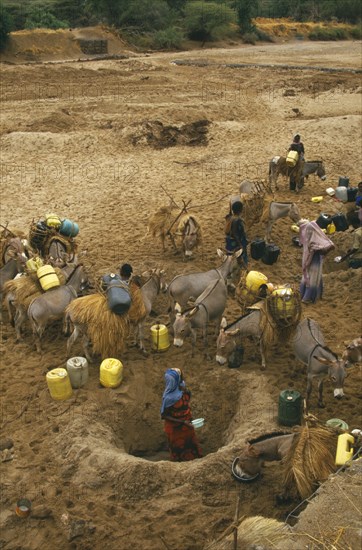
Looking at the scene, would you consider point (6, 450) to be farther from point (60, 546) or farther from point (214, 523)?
point (214, 523)

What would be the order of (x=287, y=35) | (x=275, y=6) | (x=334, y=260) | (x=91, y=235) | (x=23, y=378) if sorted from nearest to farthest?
(x=23, y=378)
(x=334, y=260)
(x=91, y=235)
(x=287, y=35)
(x=275, y=6)

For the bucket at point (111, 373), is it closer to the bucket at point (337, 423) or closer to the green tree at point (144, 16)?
the bucket at point (337, 423)

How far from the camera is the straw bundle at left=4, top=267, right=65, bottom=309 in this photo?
Answer: 956 centimetres

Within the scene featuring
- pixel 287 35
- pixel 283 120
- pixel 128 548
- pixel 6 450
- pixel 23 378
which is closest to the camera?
pixel 128 548

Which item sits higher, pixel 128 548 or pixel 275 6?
pixel 275 6

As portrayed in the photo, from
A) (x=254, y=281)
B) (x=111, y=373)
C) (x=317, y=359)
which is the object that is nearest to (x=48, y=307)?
(x=111, y=373)

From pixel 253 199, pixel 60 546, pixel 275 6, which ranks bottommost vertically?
pixel 60 546

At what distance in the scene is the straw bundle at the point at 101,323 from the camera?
342 inches

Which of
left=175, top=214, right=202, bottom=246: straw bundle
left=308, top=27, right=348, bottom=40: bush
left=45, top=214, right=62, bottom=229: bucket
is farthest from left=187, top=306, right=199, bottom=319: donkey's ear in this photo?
left=308, top=27, right=348, bottom=40: bush

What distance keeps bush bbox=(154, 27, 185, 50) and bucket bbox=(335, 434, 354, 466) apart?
37825mm

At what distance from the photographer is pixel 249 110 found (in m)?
22.9

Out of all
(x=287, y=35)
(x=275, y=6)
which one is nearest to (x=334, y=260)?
(x=287, y=35)

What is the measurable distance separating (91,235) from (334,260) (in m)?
5.52

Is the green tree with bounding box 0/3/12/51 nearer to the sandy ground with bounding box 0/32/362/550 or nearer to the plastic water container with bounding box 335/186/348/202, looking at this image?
the sandy ground with bounding box 0/32/362/550
